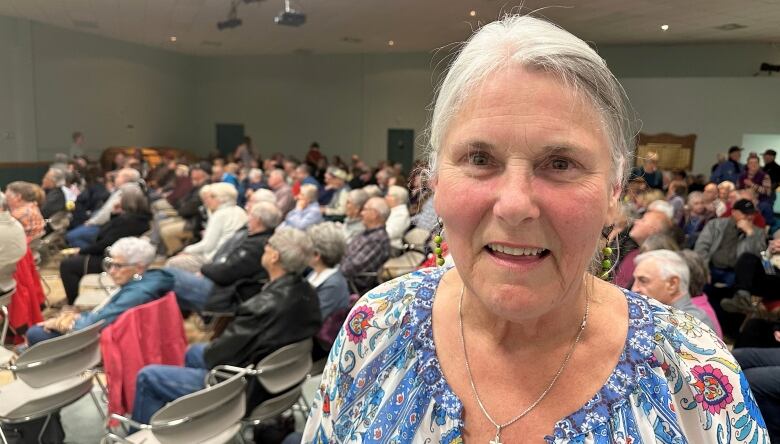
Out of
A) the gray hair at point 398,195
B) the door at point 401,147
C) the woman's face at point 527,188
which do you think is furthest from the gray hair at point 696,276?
the door at point 401,147

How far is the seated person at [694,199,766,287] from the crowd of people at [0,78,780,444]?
12 mm

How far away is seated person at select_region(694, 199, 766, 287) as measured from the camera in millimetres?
5086

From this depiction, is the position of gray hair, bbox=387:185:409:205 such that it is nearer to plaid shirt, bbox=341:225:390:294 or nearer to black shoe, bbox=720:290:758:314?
plaid shirt, bbox=341:225:390:294

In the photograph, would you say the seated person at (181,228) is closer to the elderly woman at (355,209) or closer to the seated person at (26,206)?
the seated person at (26,206)

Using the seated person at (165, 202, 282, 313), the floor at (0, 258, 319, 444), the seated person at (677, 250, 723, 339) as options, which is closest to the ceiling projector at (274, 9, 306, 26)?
the seated person at (165, 202, 282, 313)

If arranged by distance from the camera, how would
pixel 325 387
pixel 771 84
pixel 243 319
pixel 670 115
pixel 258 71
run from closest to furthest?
pixel 325 387 < pixel 243 319 < pixel 771 84 < pixel 670 115 < pixel 258 71

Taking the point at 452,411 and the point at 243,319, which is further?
the point at 243,319

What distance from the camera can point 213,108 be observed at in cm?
1877

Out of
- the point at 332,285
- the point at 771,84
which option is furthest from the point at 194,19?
the point at 771,84

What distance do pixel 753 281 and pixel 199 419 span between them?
4408 millimetres

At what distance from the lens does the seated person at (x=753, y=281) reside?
177 inches

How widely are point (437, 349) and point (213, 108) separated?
19.2 m

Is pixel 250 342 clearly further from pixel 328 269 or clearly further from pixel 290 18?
pixel 290 18

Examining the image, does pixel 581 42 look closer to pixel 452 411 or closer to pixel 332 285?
pixel 452 411
